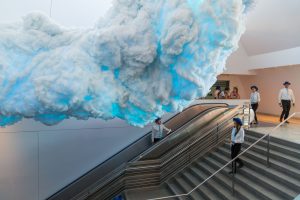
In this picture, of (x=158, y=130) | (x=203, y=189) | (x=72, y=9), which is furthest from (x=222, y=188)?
(x=72, y=9)

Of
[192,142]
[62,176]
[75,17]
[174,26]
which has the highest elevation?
[75,17]

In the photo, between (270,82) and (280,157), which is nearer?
(280,157)

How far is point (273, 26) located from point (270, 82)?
4.19m

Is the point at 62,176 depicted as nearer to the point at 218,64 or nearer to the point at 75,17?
the point at 75,17

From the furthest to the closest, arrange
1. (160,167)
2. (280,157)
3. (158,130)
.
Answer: (158,130) → (160,167) → (280,157)

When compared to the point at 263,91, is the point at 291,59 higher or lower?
higher

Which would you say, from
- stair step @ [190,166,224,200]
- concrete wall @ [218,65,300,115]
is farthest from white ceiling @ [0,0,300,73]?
stair step @ [190,166,224,200]

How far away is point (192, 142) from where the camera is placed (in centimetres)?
794

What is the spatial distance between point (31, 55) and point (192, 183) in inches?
189

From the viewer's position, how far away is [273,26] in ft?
28.2

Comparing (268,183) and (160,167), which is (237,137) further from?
(160,167)

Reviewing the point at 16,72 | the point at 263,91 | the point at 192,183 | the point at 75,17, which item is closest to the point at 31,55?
the point at 16,72

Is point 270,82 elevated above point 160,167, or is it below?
above

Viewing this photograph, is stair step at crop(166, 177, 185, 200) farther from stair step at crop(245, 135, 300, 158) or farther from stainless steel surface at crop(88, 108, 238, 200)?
stair step at crop(245, 135, 300, 158)
